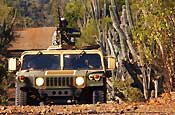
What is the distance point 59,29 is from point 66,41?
637 mm

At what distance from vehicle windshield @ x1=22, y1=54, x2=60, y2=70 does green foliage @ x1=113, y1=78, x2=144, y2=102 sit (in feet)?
21.2

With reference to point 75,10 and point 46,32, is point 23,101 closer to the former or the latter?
point 75,10

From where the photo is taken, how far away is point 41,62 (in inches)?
679

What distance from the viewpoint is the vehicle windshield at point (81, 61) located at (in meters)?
17.1

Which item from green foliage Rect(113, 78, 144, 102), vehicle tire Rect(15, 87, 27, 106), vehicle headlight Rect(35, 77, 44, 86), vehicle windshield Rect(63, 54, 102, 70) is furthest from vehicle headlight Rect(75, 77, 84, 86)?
green foliage Rect(113, 78, 144, 102)

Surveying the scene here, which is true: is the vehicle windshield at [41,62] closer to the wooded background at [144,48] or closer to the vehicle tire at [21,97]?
the vehicle tire at [21,97]

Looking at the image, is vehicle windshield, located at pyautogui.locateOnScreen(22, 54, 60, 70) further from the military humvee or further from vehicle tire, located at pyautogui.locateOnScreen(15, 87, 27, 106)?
vehicle tire, located at pyautogui.locateOnScreen(15, 87, 27, 106)

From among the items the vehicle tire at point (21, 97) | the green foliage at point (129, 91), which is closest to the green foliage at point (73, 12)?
the green foliage at point (129, 91)

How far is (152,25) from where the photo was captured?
1958cm

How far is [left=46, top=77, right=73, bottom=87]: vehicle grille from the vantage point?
646 inches

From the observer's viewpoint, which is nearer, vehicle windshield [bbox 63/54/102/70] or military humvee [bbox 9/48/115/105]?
military humvee [bbox 9/48/115/105]

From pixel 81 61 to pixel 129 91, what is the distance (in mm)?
7157

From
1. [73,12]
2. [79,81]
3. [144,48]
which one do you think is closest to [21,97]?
[79,81]

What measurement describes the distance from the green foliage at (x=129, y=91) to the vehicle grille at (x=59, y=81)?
6.86 meters
